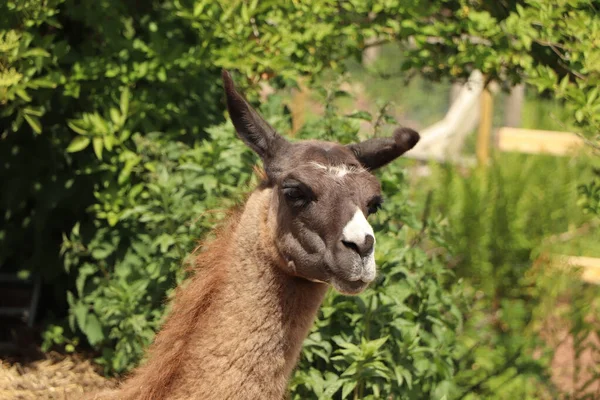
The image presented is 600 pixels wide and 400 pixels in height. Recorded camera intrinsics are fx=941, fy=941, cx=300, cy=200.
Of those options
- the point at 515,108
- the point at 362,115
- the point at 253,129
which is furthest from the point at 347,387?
the point at 515,108

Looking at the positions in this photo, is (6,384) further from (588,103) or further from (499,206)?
(499,206)

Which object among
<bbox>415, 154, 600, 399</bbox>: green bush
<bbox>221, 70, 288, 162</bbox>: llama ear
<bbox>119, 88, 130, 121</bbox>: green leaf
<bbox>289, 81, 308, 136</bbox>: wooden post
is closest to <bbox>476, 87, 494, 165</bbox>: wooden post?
<bbox>415, 154, 600, 399</bbox>: green bush

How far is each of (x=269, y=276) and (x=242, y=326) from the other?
0.27 m

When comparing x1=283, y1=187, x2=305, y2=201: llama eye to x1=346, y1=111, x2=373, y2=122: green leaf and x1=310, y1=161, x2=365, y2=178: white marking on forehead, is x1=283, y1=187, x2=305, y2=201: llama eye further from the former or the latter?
x1=346, y1=111, x2=373, y2=122: green leaf

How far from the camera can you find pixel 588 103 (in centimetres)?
534

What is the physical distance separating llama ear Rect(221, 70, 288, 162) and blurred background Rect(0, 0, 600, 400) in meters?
0.59

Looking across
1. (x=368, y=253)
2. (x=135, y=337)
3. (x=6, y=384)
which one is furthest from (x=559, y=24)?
(x=6, y=384)

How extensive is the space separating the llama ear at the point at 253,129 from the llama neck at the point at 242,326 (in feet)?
0.87

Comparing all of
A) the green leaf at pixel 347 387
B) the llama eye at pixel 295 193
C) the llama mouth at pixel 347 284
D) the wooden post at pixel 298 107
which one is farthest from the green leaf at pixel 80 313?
the wooden post at pixel 298 107

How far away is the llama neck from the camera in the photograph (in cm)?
423

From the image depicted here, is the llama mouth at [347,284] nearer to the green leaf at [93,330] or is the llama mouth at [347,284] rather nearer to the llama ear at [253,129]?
the llama ear at [253,129]

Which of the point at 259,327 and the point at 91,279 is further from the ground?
the point at 259,327

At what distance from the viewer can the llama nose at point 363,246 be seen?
161 inches

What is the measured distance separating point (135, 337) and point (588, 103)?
3000 millimetres
